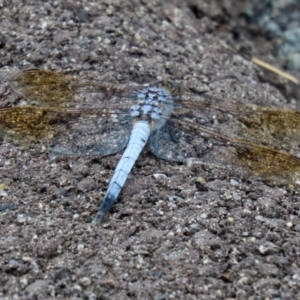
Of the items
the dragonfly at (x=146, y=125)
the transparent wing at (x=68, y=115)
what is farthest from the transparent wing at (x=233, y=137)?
the transparent wing at (x=68, y=115)

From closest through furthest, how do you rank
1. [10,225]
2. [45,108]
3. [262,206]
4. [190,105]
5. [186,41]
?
1. [10,225]
2. [262,206]
3. [45,108]
4. [190,105]
5. [186,41]

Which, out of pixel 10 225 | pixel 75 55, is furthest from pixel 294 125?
pixel 10 225

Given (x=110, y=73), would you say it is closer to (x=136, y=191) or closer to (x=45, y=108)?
(x=45, y=108)

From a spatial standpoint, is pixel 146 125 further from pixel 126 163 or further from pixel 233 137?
pixel 233 137

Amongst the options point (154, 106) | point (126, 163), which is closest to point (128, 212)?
point (126, 163)

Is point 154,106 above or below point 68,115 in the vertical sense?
above

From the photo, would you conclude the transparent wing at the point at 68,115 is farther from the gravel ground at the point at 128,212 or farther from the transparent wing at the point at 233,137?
the transparent wing at the point at 233,137

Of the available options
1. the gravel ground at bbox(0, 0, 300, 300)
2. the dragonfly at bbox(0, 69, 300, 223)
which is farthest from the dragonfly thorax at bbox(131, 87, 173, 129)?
the gravel ground at bbox(0, 0, 300, 300)
